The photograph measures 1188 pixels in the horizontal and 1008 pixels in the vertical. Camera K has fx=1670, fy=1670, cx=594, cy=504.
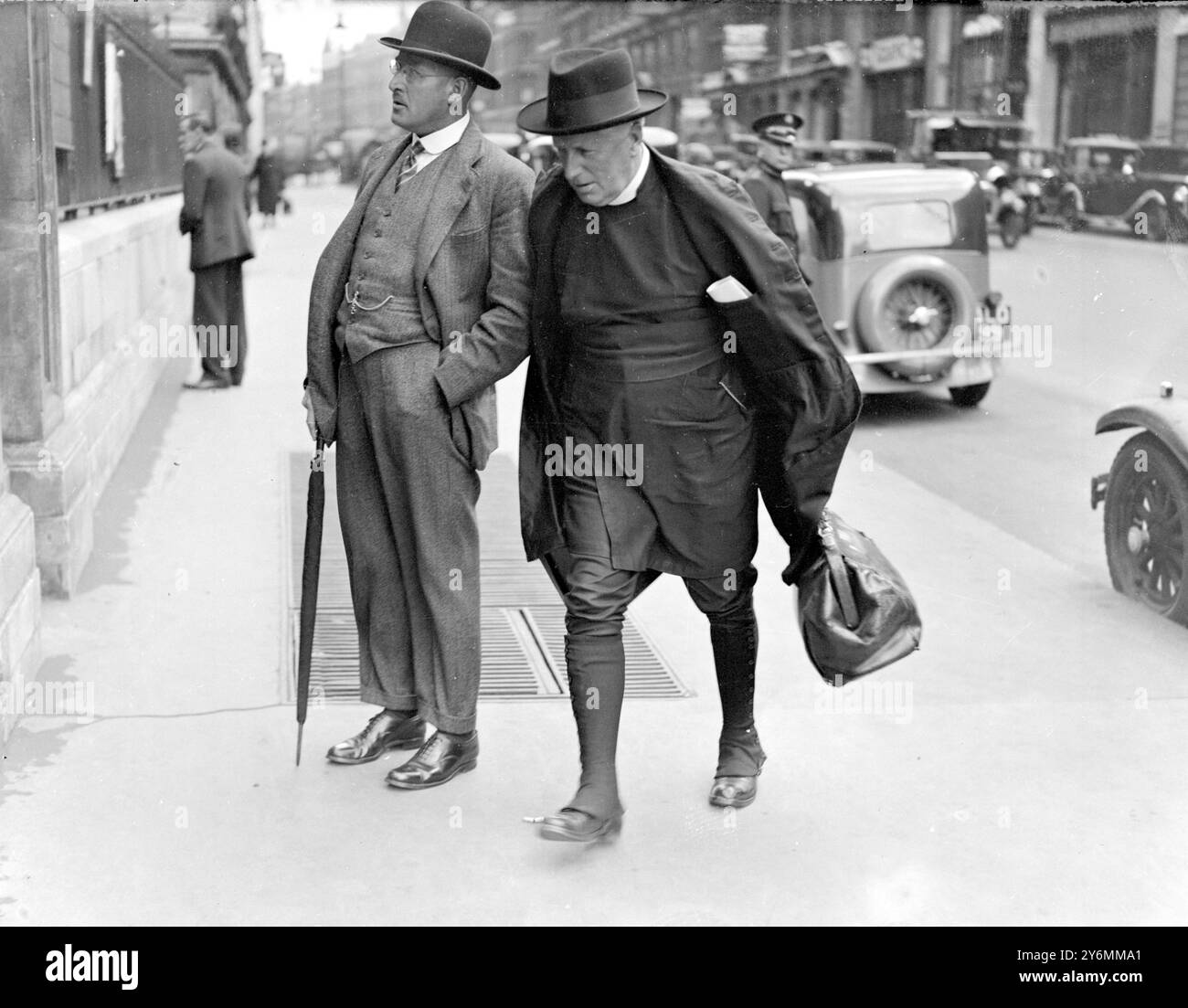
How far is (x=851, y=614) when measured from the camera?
4207 mm

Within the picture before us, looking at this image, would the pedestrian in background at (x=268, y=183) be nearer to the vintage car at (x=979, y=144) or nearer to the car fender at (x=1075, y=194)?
the vintage car at (x=979, y=144)

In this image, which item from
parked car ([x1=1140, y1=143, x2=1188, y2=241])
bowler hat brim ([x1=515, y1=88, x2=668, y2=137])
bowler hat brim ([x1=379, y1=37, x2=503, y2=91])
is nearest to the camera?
bowler hat brim ([x1=515, y1=88, x2=668, y2=137])

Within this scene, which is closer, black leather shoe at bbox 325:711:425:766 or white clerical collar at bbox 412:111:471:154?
white clerical collar at bbox 412:111:471:154

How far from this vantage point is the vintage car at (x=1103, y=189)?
28.9 m

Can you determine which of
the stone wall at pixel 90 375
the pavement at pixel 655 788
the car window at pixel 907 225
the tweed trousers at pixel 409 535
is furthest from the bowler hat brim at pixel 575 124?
the car window at pixel 907 225

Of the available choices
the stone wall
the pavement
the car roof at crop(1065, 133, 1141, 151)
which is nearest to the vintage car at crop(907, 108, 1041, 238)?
the car roof at crop(1065, 133, 1141, 151)

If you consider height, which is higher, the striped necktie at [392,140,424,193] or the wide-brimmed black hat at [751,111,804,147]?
the wide-brimmed black hat at [751,111,804,147]

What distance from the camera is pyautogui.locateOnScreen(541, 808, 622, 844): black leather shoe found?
3953mm

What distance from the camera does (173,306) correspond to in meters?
14.8

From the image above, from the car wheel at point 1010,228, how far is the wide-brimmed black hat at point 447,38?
2524cm

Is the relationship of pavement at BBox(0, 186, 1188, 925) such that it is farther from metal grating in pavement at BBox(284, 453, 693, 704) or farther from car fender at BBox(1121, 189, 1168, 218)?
car fender at BBox(1121, 189, 1168, 218)

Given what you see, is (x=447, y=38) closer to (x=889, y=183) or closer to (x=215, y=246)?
(x=889, y=183)

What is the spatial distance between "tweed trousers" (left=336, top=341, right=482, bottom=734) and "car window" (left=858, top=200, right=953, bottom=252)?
7594mm

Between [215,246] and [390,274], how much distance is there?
26.4 feet
